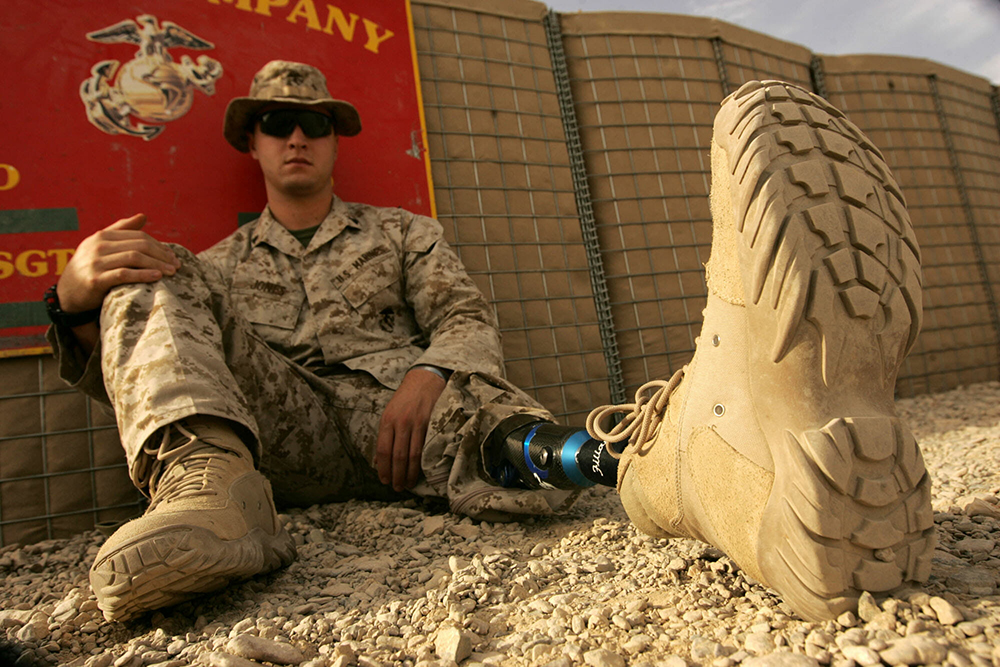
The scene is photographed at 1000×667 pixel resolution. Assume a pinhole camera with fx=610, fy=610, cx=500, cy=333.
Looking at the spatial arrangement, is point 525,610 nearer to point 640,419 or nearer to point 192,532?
point 640,419

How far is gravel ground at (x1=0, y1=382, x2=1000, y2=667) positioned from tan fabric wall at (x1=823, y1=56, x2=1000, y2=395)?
2.50m

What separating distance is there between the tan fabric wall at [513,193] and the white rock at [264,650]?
1782 millimetres

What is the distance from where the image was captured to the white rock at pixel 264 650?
0.78m

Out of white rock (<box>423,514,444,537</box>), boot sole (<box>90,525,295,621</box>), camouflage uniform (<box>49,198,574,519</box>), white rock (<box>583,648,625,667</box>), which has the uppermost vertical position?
camouflage uniform (<box>49,198,574,519</box>)

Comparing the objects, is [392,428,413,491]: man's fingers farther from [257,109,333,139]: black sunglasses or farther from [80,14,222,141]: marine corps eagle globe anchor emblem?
[80,14,222,141]: marine corps eagle globe anchor emblem

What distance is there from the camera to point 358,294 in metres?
1.81

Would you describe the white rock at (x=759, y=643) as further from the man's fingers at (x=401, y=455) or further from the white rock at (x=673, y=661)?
the man's fingers at (x=401, y=455)

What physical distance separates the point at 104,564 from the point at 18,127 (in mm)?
1833

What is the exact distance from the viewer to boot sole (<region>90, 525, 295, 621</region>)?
86cm

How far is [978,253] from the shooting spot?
3.62 meters

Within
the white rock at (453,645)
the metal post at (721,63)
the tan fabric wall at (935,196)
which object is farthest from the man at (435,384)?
the tan fabric wall at (935,196)

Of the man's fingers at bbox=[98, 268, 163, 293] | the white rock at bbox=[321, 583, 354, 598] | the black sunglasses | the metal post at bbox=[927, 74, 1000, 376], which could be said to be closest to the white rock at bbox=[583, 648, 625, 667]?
the white rock at bbox=[321, 583, 354, 598]

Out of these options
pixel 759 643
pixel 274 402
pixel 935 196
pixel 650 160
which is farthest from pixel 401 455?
pixel 935 196

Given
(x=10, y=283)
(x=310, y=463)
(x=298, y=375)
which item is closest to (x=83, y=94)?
(x=10, y=283)
